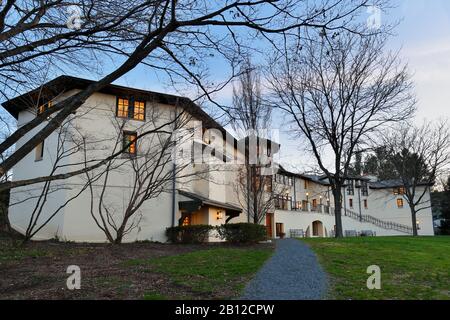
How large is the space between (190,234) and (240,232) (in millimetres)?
2509

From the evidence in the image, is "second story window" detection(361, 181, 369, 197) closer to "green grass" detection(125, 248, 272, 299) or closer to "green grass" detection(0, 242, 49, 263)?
"green grass" detection(125, 248, 272, 299)

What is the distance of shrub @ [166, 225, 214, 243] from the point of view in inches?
703

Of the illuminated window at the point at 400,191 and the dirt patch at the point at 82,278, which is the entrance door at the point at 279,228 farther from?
the dirt patch at the point at 82,278

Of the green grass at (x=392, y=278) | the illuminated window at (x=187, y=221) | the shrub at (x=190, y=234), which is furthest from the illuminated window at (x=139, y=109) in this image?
the green grass at (x=392, y=278)

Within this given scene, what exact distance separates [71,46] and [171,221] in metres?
14.0

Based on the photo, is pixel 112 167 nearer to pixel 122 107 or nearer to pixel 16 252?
pixel 122 107

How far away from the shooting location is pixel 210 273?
8.18m

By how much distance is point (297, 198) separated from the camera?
40781 mm

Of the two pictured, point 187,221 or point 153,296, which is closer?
point 153,296

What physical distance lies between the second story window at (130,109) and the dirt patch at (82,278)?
8709 millimetres

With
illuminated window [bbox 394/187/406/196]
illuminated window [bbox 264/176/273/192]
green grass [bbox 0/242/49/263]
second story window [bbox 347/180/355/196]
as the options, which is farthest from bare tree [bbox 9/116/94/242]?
second story window [bbox 347/180/355/196]

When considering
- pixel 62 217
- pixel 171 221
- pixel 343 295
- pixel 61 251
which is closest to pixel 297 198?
pixel 171 221

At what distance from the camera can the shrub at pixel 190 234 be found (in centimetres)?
1784

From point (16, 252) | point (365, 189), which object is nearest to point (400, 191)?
point (365, 189)
